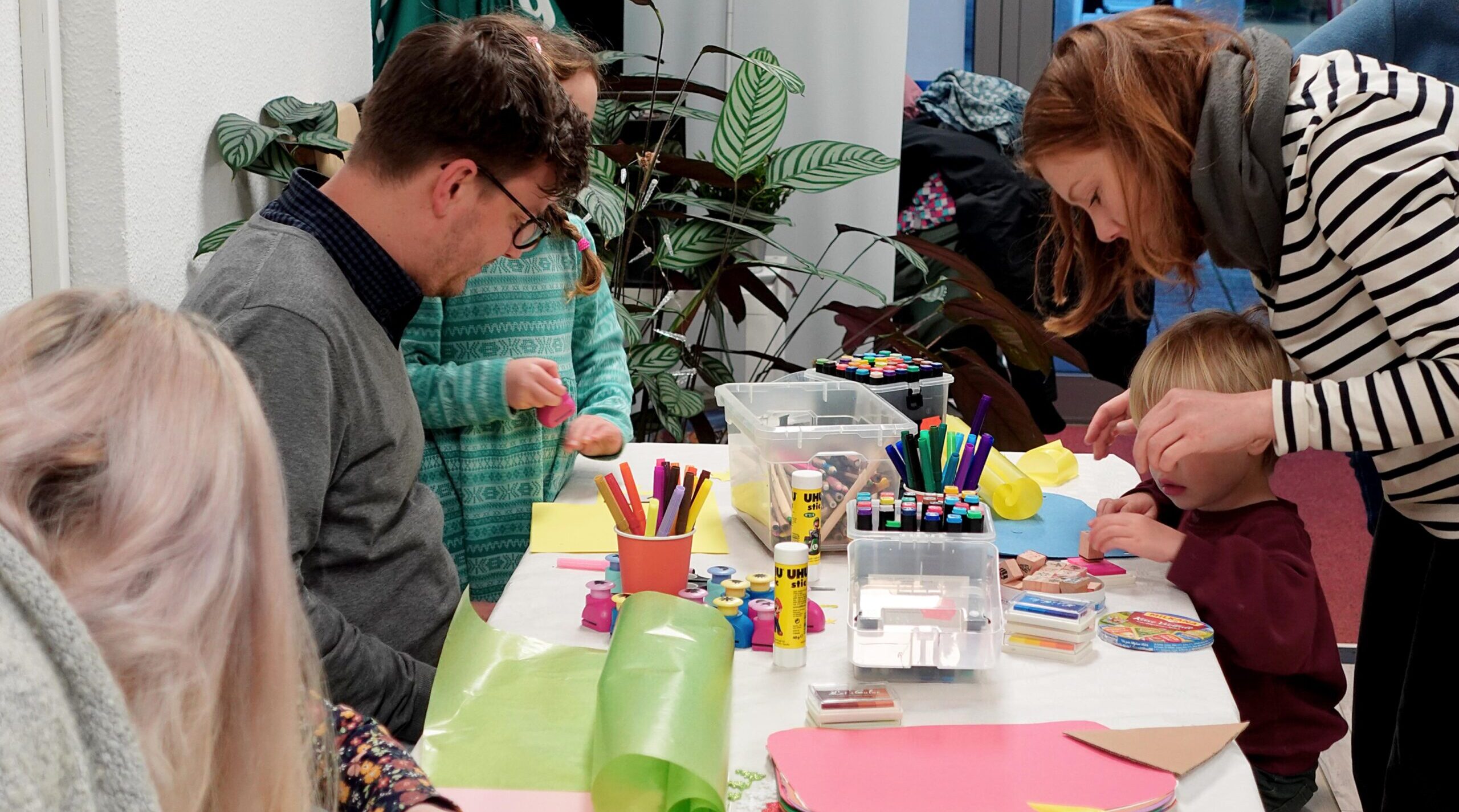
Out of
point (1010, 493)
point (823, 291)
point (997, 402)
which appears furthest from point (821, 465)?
point (823, 291)

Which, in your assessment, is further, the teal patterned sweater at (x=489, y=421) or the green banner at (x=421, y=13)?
the green banner at (x=421, y=13)

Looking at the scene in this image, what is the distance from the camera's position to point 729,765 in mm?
977

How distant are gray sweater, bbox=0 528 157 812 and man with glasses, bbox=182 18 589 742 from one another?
672 millimetres

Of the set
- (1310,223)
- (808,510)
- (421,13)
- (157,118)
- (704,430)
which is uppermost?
(421,13)

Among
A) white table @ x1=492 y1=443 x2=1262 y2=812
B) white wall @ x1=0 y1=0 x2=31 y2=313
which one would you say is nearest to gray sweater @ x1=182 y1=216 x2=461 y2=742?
white table @ x1=492 y1=443 x2=1262 y2=812

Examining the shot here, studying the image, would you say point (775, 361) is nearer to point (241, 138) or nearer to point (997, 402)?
point (997, 402)

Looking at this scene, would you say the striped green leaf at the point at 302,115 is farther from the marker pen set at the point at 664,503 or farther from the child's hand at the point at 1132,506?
the child's hand at the point at 1132,506

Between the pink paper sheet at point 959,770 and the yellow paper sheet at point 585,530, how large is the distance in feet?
1.60

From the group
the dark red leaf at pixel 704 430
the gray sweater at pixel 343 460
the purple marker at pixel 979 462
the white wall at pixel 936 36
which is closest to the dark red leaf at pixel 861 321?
the dark red leaf at pixel 704 430

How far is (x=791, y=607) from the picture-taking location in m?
1.14

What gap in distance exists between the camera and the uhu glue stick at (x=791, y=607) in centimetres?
114

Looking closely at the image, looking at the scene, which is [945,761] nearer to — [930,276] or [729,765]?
[729,765]

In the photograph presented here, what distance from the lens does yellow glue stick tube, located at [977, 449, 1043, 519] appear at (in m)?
1.57

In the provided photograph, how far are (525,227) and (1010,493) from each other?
0.70 metres
